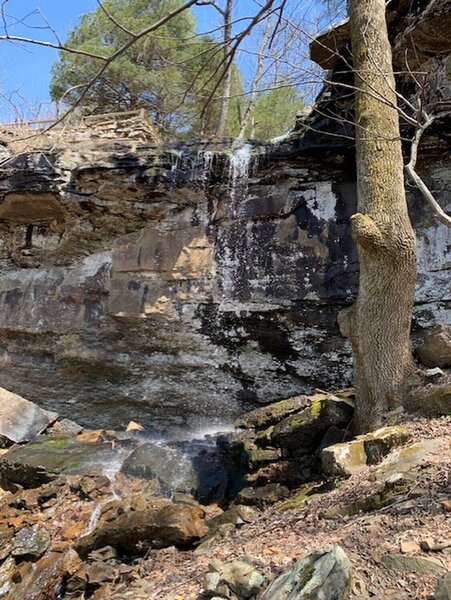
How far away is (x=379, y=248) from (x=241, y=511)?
2.61 metres

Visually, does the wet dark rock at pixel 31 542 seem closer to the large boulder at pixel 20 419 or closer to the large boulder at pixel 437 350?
the large boulder at pixel 20 419

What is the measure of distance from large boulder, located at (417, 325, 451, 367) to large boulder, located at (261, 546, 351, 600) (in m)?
3.28

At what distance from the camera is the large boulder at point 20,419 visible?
7.46 m

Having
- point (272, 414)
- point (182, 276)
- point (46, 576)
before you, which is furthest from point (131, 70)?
point (46, 576)

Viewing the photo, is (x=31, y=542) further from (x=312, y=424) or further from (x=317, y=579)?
(x=317, y=579)

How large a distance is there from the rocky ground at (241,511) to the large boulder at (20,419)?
0.03 metres

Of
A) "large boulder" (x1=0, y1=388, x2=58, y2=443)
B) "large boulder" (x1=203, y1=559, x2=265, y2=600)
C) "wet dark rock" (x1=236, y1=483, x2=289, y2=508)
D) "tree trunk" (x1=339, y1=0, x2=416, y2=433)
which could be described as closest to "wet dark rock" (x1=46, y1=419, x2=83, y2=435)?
"large boulder" (x1=0, y1=388, x2=58, y2=443)

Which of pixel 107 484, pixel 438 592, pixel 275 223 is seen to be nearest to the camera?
pixel 438 592

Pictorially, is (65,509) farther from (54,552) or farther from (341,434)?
(341,434)

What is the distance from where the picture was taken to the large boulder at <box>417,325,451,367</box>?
497 centimetres

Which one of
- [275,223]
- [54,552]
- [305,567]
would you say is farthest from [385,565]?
[275,223]

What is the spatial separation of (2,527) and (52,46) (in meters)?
4.46

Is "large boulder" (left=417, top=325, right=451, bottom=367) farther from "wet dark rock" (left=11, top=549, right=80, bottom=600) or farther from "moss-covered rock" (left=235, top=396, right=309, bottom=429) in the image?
"wet dark rock" (left=11, top=549, right=80, bottom=600)

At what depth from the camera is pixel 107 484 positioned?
5.63m
